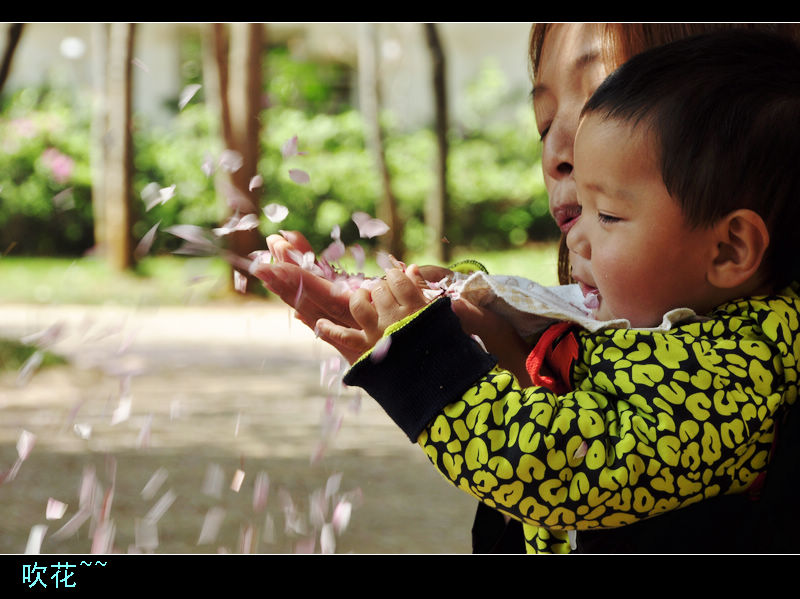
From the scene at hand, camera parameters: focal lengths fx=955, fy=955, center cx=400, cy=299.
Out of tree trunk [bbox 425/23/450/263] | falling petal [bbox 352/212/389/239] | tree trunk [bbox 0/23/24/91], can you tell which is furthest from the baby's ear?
tree trunk [bbox 425/23/450/263]

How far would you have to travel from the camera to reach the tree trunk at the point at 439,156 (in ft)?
42.7

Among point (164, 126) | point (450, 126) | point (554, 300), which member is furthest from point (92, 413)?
point (450, 126)

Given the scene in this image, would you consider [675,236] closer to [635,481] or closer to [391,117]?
[635,481]

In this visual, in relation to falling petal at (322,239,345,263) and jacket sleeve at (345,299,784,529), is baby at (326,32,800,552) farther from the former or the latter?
falling petal at (322,239,345,263)

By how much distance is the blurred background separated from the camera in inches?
175

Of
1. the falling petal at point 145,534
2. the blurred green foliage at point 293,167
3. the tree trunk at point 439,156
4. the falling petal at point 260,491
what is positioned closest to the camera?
the falling petal at point 145,534

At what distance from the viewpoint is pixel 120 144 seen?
12.2 m

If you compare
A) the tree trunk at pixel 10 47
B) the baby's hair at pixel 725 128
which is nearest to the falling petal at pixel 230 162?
the baby's hair at pixel 725 128

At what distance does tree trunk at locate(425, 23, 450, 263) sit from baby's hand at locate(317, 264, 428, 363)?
11154mm

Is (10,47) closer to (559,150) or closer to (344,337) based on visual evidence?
(559,150)

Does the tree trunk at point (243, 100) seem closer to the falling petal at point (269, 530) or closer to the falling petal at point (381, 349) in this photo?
the falling petal at point (269, 530)

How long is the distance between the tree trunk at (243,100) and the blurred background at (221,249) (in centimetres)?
4

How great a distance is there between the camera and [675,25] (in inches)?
65.1

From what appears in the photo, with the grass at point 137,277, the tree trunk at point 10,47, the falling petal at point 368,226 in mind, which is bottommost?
the grass at point 137,277
